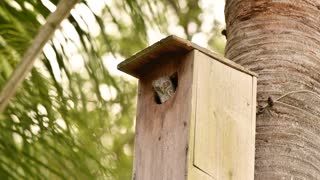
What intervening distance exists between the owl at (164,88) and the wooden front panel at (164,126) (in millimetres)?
14

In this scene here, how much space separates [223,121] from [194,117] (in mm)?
86

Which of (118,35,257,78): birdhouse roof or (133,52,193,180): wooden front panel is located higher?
(118,35,257,78): birdhouse roof

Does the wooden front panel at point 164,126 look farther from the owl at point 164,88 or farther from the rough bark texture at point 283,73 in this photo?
the rough bark texture at point 283,73

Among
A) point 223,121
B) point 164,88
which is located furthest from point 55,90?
point 223,121

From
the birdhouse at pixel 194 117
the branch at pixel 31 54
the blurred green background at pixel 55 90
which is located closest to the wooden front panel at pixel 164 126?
the birdhouse at pixel 194 117

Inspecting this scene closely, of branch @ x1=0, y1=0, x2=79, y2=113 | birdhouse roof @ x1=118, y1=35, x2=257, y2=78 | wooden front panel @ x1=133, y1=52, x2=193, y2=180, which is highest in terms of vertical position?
birdhouse roof @ x1=118, y1=35, x2=257, y2=78

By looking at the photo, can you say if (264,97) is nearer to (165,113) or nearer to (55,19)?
(165,113)

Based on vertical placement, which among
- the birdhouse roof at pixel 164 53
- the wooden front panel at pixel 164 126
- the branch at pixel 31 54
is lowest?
the branch at pixel 31 54

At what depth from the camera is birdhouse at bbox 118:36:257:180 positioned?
200 cm

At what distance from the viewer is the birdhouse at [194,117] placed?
2.00 meters

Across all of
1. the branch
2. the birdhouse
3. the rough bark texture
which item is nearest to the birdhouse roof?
the birdhouse

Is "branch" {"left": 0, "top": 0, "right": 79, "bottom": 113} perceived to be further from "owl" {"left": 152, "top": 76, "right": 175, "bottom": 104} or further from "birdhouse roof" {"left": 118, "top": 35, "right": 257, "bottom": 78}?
"owl" {"left": 152, "top": 76, "right": 175, "bottom": 104}

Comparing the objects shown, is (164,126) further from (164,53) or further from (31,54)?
(31,54)

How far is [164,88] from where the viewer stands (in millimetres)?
2156
